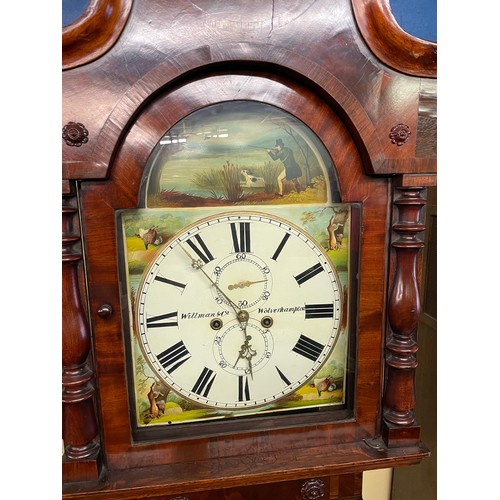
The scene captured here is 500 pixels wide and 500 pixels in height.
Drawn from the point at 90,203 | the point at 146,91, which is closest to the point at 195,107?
the point at 146,91

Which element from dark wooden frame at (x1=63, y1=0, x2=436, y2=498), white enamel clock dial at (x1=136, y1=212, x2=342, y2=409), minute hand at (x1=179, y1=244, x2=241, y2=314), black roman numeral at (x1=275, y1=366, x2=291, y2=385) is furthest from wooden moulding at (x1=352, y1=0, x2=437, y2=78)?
black roman numeral at (x1=275, y1=366, x2=291, y2=385)

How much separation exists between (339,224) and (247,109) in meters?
0.24

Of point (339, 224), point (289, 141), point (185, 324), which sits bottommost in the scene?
point (185, 324)

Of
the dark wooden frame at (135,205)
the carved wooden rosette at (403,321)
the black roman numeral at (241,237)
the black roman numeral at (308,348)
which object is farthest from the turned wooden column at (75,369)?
the carved wooden rosette at (403,321)

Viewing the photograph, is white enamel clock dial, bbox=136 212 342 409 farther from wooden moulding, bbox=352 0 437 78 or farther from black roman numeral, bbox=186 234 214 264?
wooden moulding, bbox=352 0 437 78

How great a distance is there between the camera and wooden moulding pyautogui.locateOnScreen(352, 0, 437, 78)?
0.72m

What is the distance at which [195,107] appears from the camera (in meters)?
0.72

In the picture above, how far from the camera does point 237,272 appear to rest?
778 mm

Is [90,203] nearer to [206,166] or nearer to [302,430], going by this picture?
[206,166]

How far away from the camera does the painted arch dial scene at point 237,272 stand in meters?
0.74

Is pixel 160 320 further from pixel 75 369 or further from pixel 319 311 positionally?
pixel 319 311

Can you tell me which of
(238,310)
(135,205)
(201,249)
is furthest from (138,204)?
(238,310)

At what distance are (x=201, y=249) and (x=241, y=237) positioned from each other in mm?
68

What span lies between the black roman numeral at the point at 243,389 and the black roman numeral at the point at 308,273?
19 centimetres
